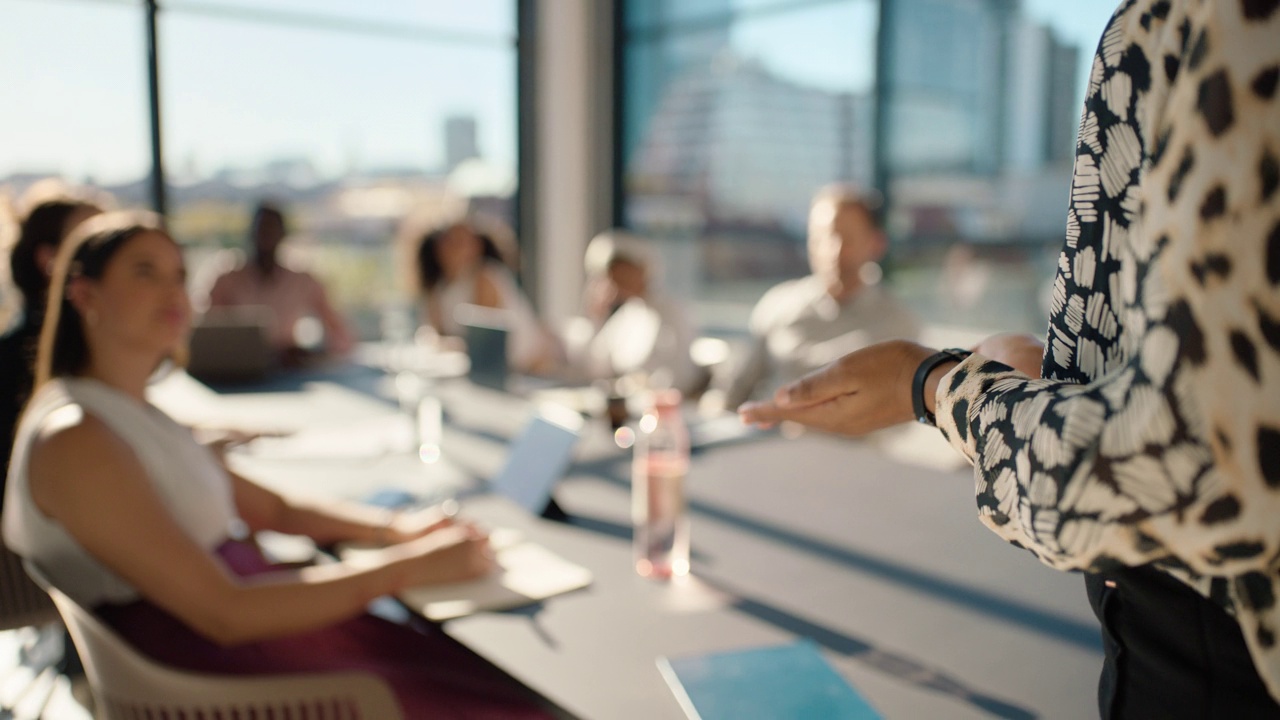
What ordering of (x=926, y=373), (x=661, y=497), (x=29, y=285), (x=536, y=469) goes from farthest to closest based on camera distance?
(x=29, y=285) < (x=536, y=469) < (x=661, y=497) < (x=926, y=373)

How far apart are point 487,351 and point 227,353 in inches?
43.0

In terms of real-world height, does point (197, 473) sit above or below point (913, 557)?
above

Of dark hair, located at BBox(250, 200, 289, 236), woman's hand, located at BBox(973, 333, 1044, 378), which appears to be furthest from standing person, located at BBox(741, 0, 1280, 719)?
dark hair, located at BBox(250, 200, 289, 236)

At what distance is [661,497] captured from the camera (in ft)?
5.02

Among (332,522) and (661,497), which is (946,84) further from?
(332,522)

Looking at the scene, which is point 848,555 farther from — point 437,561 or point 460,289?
point 460,289

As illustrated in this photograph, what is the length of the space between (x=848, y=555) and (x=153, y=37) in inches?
192

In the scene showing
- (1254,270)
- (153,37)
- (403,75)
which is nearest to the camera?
(1254,270)

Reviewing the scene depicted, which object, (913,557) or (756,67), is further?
(756,67)

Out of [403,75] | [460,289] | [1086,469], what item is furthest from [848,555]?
[403,75]

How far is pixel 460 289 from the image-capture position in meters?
4.66

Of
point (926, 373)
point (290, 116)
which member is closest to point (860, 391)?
point (926, 373)

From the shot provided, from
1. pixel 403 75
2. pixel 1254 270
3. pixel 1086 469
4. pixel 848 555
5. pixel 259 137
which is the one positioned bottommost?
pixel 848 555

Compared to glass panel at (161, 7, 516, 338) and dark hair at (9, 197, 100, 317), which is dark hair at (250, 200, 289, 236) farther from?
dark hair at (9, 197, 100, 317)
